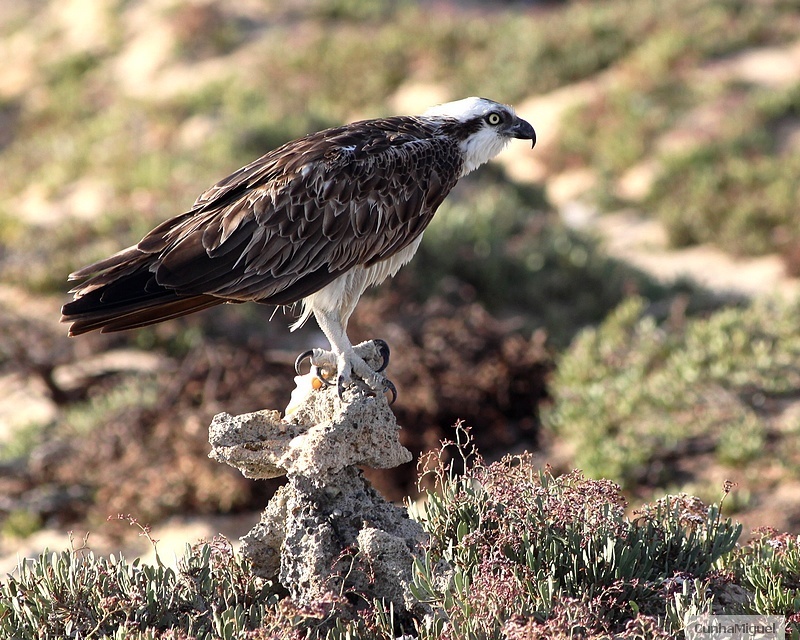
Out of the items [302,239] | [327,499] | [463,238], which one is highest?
[302,239]

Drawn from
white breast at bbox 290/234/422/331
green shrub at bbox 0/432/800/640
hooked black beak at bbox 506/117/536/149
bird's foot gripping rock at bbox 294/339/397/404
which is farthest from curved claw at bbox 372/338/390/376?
hooked black beak at bbox 506/117/536/149

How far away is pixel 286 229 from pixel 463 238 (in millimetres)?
7429

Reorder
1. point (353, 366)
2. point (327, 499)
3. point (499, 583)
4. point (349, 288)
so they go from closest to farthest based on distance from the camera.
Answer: point (499, 583) → point (327, 499) → point (353, 366) → point (349, 288)

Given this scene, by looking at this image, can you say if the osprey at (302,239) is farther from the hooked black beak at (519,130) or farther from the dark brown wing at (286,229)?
the hooked black beak at (519,130)

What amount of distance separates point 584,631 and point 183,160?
40.6 feet

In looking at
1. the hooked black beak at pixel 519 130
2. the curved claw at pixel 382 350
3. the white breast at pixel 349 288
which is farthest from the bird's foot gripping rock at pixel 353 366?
the hooked black beak at pixel 519 130

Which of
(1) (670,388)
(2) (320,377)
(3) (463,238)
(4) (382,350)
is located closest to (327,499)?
(2) (320,377)

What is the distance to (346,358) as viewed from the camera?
5.08m

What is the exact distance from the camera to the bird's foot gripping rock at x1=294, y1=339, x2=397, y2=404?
16.6ft

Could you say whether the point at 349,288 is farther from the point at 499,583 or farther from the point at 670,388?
the point at 670,388

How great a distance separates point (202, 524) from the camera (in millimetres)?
8516

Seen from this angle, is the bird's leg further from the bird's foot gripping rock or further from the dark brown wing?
the dark brown wing

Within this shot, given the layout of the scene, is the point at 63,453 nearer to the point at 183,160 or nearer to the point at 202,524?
the point at 202,524

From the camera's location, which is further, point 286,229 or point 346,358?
point 286,229
